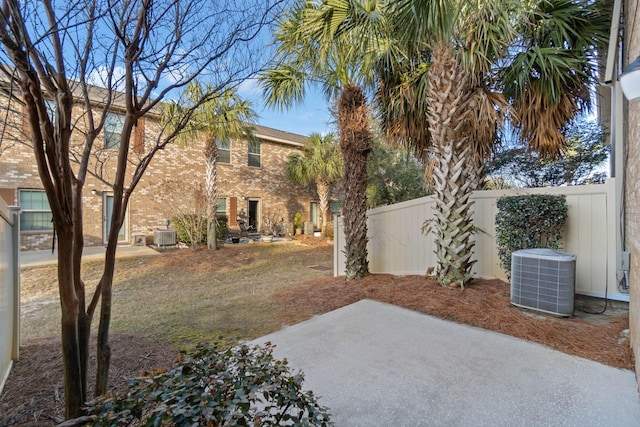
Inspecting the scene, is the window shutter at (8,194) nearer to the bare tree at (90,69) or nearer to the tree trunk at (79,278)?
the bare tree at (90,69)

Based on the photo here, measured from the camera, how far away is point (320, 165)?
51.2 feet

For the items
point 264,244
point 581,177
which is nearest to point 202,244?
point 264,244

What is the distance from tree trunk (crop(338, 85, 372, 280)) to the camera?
6.00 metres

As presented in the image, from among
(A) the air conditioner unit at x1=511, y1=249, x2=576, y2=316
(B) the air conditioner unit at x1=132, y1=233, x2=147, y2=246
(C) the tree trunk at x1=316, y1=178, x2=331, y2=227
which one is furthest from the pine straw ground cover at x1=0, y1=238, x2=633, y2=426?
(C) the tree trunk at x1=316, y1=178, x2=331, y2=227

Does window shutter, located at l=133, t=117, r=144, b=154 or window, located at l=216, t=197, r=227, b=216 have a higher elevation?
window shutter, located at l=133, t=117, r=144, b=154

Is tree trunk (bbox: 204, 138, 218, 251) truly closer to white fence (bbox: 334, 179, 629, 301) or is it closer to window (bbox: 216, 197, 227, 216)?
window (bbox: 216, 197, 227, 216)

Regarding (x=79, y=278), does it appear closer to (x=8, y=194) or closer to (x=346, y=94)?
(x=346, y=94)

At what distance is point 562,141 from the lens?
5.47 m

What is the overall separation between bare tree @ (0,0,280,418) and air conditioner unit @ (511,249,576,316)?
13.2 ft

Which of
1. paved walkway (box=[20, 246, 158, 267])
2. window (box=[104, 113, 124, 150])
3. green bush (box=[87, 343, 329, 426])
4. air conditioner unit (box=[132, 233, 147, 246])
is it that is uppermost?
window (box=[104, 113, 124, 150])

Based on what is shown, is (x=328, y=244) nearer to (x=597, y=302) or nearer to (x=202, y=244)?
(x=202, y=244)

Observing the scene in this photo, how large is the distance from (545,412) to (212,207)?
10986 mm

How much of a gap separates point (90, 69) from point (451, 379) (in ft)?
12.2

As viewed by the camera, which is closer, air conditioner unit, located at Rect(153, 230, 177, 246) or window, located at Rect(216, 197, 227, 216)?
air conditioner unit, located at Rect(153, 230, 177, 246)
